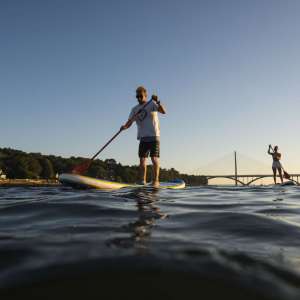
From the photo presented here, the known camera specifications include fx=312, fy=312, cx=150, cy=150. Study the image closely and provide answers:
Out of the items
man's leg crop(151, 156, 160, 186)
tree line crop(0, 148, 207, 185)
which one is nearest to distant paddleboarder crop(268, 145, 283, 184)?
man's leg crop(151, 156, 160, 186)

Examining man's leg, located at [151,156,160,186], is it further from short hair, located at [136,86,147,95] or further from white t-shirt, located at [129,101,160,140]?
short hair, located at [136,86,147,95]

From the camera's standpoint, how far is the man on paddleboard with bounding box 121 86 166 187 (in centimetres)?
791

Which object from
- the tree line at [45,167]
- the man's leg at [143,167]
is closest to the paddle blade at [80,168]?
the man's leg at [143,167]

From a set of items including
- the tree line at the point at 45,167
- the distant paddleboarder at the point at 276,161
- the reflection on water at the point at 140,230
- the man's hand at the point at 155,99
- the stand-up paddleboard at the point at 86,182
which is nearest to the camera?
the reflection on water at the point at 140,230

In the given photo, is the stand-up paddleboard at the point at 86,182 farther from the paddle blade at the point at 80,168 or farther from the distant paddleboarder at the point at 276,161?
the distant paddleboarder at the point at 276,161

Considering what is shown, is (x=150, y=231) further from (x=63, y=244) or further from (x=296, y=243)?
(x=296, y=243)

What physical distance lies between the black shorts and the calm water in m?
5.35

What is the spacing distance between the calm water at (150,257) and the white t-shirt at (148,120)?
5434mm

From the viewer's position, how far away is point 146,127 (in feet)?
26.3

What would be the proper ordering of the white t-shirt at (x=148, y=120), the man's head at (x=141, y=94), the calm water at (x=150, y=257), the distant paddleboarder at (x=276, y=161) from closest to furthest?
1. the calm water at (x=150, y=257)
2. the white t-shirt at (x=148, y=120)
3. the man's head at (x=141, y=94)
4. the distant paddleboarder at (x=276, y=161)

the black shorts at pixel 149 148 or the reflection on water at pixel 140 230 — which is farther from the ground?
the black shorts at pixel 149 148

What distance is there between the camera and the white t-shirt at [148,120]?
7.91 meters

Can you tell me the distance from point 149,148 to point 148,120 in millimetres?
721

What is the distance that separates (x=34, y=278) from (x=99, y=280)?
0.83 ft
